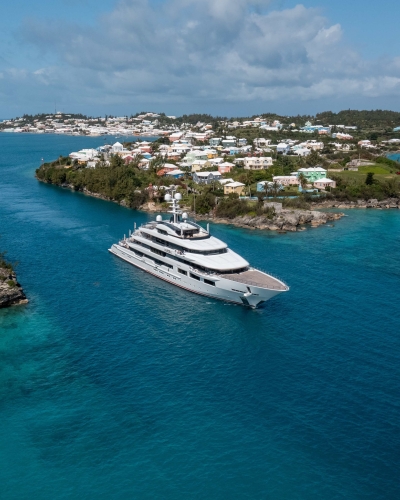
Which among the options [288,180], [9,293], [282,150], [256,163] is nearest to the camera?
[9,293]

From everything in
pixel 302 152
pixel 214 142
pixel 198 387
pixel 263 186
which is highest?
pixel 214 142

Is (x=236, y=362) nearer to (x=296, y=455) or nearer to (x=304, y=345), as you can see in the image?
(x=304, y=345)

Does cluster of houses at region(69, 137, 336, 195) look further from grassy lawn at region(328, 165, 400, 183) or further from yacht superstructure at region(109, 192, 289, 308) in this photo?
yacht superstructure at region(109, 192, 289, 308)

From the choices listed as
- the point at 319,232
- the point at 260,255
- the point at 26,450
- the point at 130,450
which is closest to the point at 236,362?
the point at 130,450

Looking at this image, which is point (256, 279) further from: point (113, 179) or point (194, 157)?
point (194, 157)

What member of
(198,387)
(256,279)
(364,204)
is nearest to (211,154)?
(364,204)

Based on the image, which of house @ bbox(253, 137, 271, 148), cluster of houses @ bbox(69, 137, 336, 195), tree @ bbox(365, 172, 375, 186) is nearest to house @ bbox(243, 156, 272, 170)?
cluster of houses @ bbox(69, 137, 336, 195)

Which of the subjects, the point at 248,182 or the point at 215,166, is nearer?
the point at 248,182
